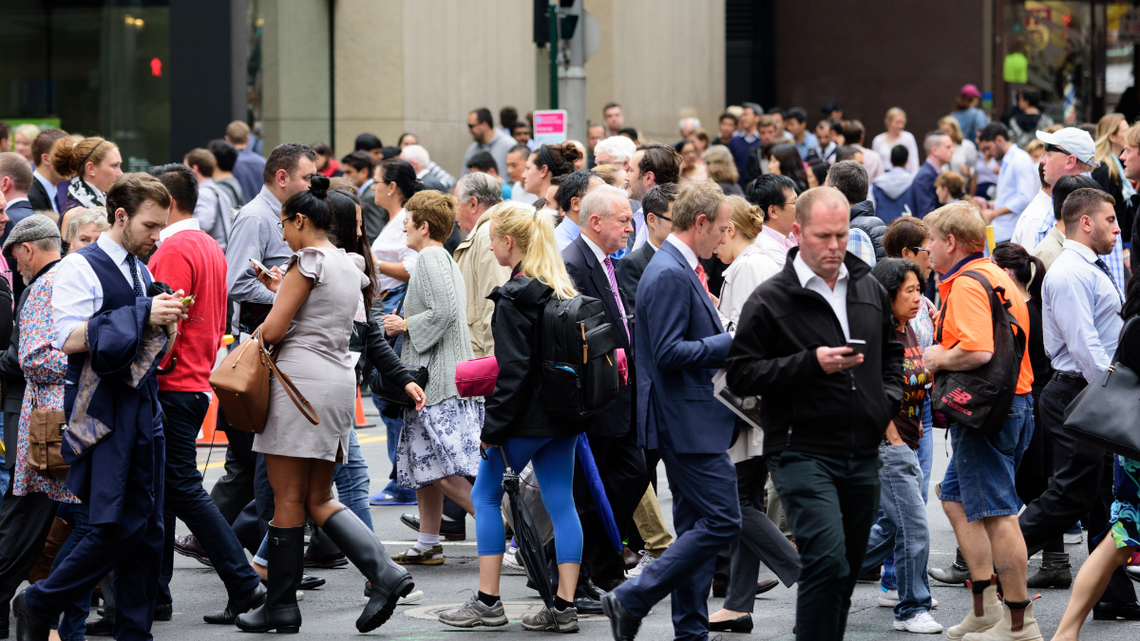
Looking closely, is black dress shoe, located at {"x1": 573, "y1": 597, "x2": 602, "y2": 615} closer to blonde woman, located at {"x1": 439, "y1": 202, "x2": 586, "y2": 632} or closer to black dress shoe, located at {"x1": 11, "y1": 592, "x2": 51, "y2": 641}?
blonde woman, located at {"x1": 439, "y1": 202, "x2": 586, "y2": 632}

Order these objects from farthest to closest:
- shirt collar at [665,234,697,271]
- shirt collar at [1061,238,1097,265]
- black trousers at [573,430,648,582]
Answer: black trousers at [573,430,648,582] < shirt collar at [1061,238,1097,265] < shirt collar at [665,234,697,271]

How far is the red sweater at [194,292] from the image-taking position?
6.88 m

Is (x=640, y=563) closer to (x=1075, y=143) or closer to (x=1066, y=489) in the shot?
(x=1066, y=489)

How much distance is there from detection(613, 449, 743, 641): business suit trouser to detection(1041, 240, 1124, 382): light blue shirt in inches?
78.6

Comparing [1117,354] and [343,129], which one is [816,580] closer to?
[1117,354]

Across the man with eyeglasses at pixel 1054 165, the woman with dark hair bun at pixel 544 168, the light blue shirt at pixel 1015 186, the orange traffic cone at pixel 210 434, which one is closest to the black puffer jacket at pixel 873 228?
the man with eyeglasses at pixel 1054 165

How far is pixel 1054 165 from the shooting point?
29.9 feet

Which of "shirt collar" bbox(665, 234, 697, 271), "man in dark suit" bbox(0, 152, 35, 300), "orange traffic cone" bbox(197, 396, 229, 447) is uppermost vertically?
"man in dark suit" bbox(0, 152, 35, 300)

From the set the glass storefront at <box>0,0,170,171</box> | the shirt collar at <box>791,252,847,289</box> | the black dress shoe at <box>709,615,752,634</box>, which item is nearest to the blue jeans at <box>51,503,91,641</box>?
the black dress shoe at <box>709,615,752,634</box>

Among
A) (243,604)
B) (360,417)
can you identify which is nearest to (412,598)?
(243,604)

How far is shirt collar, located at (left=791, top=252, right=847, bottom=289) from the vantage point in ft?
17.6

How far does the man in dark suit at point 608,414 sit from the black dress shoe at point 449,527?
1624mm

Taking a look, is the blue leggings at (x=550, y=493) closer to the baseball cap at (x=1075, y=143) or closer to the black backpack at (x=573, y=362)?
the black backpack at (x=573, y=362)

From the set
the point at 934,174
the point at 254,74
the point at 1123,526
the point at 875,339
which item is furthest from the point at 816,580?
the point at 254,74
